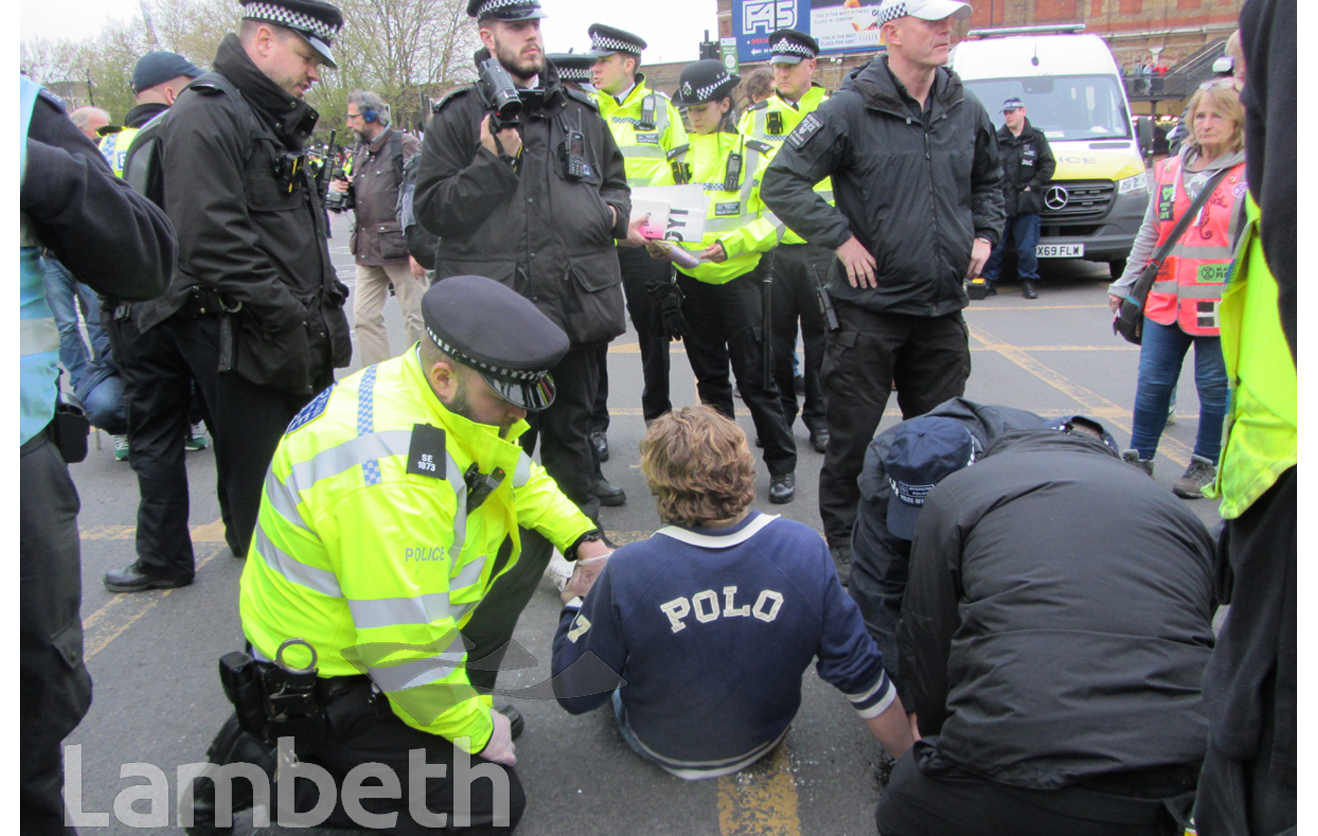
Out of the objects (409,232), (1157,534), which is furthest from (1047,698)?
(409,232)

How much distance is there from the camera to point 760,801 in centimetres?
232

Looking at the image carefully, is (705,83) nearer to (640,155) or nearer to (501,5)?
(640,155)

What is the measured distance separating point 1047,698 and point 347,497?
4.79ft

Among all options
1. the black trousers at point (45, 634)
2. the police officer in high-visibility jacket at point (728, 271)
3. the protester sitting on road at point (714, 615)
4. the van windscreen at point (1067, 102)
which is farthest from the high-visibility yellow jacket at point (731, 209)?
the van windscreen at point (1067, 102)

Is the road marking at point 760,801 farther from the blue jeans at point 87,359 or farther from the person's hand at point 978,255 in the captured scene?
the blue jeans at point 87,359

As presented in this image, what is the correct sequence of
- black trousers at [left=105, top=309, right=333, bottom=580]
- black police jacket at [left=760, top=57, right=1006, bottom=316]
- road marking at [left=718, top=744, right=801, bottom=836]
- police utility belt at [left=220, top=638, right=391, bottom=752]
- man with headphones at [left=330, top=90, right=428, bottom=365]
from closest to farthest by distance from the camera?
police utility belt at [left=220, top=638, right=391, bottom=752]
road marking at [left=718, top=744, right=801, bottom=836]
black trousers at [left=105, top=309, right=333, bottom=580]
black police jacket at [left=760, top=57, right=1006, bottom=316]
man with headphones at [left=330, top=90, right=428, bottom=365]

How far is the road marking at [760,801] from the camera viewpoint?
88.0 inches

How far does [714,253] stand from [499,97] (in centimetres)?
152

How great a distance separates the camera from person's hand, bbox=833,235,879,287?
10.7 ft

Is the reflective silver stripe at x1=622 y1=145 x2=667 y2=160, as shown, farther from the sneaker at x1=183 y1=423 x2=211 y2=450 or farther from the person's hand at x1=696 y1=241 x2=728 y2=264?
the sneaker at x1=183 y1=423 x2=211 y2=450

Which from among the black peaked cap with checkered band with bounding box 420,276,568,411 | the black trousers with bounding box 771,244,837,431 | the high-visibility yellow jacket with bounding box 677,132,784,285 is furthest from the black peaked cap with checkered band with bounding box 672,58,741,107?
the black peaked cap with checkered band with bounding box 420,276,568,411

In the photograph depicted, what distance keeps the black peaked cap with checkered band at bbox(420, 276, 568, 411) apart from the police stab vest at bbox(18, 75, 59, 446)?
71 centimetres

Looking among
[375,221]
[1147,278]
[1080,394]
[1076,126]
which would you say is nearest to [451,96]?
[375,221]

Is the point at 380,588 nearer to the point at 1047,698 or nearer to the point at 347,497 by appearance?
the point at 347,497
